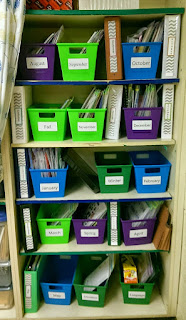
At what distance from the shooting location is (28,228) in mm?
1658

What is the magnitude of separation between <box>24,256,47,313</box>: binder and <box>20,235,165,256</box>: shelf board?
12 cm

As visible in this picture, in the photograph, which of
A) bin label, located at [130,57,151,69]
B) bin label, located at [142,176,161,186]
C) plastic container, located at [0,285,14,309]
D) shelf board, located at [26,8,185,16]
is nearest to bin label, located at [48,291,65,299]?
plastic container, located at [0,285,14,309]

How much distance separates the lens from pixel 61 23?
160 cm

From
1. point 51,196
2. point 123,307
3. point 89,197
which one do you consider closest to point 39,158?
point 51,196

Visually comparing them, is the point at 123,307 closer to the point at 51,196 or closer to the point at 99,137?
the point at 51,196

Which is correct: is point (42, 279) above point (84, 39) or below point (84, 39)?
below

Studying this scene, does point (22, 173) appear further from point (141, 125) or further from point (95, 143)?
point (141, 125)

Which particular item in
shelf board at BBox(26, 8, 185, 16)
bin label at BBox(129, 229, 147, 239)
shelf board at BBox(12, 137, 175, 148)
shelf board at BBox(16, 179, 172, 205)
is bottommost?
bin label at BBox(129, 229, 147, 239)

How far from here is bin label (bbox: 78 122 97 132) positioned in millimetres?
1547

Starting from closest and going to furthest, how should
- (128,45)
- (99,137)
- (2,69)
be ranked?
(2,69) < (128,45) < (99,137)

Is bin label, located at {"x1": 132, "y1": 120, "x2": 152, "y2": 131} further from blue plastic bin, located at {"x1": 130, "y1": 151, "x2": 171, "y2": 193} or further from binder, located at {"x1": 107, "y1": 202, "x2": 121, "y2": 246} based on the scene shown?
binder, located at {"x1": 107, "y1": 202, "x2": 121, "y2": 246}

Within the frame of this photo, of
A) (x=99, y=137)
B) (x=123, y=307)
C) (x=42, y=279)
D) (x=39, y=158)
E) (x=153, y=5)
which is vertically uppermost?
(x=153, y=5)

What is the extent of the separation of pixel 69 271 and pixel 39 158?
902mm

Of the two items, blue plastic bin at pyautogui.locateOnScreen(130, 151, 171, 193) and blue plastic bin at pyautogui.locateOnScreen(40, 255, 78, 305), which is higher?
blue plastic bin at pyautogui.locateOnScreen(130, 151, 171, 193)
